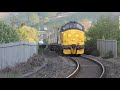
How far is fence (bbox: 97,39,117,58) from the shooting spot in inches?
1426

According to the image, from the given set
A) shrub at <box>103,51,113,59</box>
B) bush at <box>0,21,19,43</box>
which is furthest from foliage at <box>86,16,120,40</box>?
bush at <box>0,21,19,43</box>

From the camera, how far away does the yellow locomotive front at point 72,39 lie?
121 feet

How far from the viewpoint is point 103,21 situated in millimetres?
51156

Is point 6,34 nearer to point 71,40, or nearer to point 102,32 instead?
point 71,40

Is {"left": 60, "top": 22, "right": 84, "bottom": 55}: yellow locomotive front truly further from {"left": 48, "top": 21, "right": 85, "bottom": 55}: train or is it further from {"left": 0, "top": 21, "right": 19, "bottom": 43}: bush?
{"left": 0, "top": 21, "right": 19, "bottom": 43}: bush

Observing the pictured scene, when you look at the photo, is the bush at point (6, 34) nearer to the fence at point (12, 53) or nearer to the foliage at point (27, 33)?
the fence at point (12, 53)

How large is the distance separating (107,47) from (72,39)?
3680 mm

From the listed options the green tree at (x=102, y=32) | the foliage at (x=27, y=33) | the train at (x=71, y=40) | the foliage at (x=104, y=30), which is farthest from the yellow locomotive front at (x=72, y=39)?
the foliage at (x=27, y=33)

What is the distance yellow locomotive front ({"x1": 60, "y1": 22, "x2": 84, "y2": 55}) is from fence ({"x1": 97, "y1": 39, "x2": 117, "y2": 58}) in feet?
8.63
